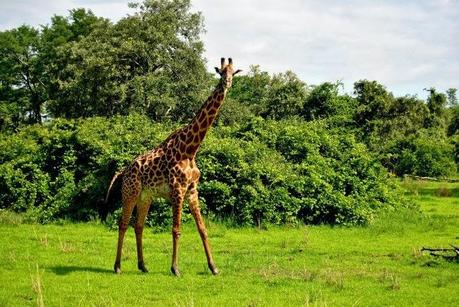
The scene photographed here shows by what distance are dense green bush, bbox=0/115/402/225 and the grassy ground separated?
1.15 meters

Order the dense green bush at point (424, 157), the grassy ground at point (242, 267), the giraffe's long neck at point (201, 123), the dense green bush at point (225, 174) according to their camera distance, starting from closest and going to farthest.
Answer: the grassy ground at point (242, 267), the giraffe's long neck at point (201, 123), the dense green bush at point (225, 174), the dense green bush at point (424, 157)

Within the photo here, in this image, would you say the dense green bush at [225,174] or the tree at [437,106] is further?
the tree at [437,106]

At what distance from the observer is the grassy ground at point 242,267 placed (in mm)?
10078

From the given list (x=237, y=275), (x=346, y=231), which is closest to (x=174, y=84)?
(x=346, y=231)

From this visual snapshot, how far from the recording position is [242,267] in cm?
1277

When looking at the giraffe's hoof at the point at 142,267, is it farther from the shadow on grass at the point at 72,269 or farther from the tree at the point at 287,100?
the tree at the point at 287,100

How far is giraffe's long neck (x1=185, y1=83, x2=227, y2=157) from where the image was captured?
41.7 feet

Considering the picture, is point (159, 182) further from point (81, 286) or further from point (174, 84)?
point (174, 84)

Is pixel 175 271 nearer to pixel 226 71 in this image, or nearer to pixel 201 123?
pixel 201 123

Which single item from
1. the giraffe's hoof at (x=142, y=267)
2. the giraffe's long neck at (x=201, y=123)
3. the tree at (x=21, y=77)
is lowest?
the giraffe's hoof at (x=142, y=267)

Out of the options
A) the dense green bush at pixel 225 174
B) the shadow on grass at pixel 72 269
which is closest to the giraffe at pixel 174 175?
the shadow on grass at pixel 72 269

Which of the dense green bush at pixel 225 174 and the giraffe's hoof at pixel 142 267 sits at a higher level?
the dense green bush at pixel 225 174

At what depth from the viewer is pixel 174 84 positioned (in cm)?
3678

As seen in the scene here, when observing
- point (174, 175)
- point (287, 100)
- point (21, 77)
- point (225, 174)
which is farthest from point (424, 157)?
point (21, 77)
